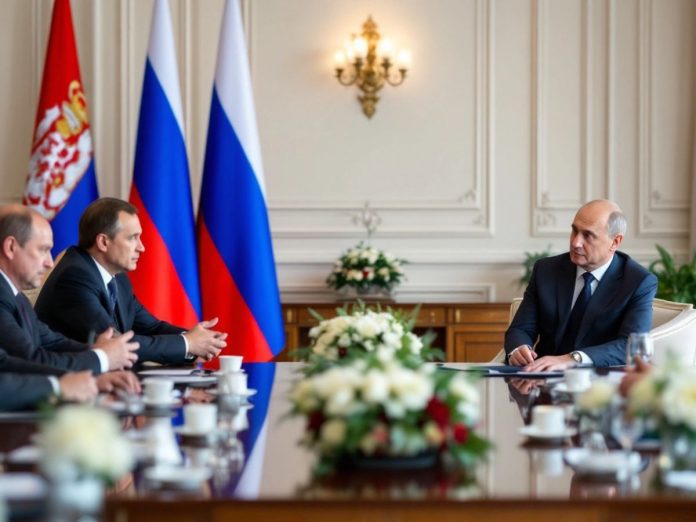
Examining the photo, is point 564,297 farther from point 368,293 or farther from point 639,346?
point 368,293

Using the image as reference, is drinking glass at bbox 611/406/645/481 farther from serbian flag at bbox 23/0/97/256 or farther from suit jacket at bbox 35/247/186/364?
serbian flag at bbox 23/0/97/256

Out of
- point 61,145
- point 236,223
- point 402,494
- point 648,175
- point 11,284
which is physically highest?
point 61,145

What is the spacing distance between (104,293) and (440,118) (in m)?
3.45

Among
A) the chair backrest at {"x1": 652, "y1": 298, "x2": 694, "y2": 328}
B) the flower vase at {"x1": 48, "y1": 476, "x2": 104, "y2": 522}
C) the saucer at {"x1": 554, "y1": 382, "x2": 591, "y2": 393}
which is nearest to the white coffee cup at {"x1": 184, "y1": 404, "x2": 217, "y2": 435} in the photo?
the flower vase at {"x1": 48, "y1": 476, "x2": 104, "y2": 522}

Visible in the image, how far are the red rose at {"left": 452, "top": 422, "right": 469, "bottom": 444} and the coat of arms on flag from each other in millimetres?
4739

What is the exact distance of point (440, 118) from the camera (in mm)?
6855

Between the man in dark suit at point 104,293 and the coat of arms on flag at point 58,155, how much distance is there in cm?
216

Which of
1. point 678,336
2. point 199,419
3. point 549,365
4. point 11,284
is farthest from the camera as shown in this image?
point 678,336

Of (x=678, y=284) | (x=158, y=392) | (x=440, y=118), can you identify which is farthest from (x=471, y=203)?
(x=158, y=392)

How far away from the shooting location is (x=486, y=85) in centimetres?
682

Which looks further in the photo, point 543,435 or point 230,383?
point 230,383

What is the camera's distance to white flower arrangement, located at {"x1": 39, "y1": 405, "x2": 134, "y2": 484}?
4.46ft

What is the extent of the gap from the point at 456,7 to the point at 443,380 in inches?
209

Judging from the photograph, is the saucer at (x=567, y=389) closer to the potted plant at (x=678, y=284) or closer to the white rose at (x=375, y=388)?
the white rose at (x=375, y=388)
